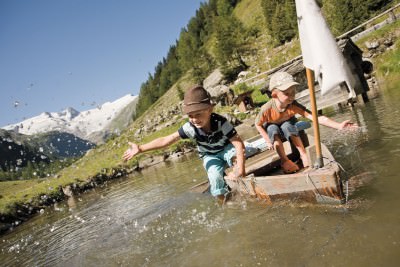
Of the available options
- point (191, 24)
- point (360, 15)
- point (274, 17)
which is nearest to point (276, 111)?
point (360, 15)

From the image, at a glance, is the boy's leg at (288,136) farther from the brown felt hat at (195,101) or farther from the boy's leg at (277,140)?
the brown felt hat at (195,101)

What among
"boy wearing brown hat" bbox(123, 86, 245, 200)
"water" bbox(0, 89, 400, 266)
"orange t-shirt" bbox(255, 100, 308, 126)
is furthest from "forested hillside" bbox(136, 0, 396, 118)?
"boy wearing brown hat" bbox(123, 86, 245, 200)

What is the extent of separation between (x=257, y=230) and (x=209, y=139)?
7.20 ft

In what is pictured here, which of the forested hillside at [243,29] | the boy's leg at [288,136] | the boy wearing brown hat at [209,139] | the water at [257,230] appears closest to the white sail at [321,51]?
the water at [257,230]

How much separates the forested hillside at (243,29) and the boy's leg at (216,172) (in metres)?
32.8

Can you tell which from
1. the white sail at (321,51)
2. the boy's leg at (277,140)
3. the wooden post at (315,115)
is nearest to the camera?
the white sail at (321,51)

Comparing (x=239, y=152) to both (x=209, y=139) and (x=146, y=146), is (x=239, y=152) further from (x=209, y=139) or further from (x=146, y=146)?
(x=146, y=146)

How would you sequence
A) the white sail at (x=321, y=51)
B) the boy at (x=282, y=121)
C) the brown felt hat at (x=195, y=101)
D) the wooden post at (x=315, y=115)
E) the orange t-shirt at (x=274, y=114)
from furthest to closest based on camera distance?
the orange t-shirt at (x=274, y=114), the boy at (x=282, y=121), the brown felt hat at (x=195, y=101), the wooden post at (x=315, y=115), the white sail at (x=321, y=51)

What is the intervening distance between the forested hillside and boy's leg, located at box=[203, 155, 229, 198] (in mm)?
32849

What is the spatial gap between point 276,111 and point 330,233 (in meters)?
3.12

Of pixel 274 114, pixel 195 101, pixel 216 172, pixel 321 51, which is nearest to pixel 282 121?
pixel 274 114

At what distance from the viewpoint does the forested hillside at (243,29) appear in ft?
114

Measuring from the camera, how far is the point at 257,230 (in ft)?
18.4

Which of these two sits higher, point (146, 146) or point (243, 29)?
point (243, 29)
